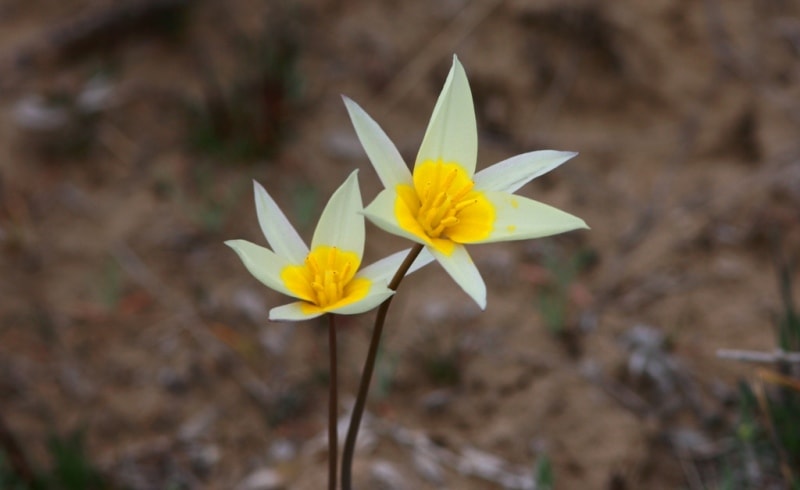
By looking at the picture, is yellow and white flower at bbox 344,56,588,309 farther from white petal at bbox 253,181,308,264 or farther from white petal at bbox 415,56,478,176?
white petal at bbox 253,181,308,264

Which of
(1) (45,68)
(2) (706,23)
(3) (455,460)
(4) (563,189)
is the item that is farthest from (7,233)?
(2) (706,23)

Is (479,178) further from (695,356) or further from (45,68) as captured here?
(45,68)

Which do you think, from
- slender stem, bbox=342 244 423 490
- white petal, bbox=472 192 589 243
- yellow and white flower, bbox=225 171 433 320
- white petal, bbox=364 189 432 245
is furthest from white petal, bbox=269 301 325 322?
white petal, bbox=472 192 589 243

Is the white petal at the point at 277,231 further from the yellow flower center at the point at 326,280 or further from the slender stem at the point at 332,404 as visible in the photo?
the slender stem at the point at 332,404

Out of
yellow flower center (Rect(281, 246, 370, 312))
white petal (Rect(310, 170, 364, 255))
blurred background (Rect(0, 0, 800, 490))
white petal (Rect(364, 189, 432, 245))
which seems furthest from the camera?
blurred background (Rect(0, 0, 800, 490))

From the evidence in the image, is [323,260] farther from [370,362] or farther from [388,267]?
[370,362]
